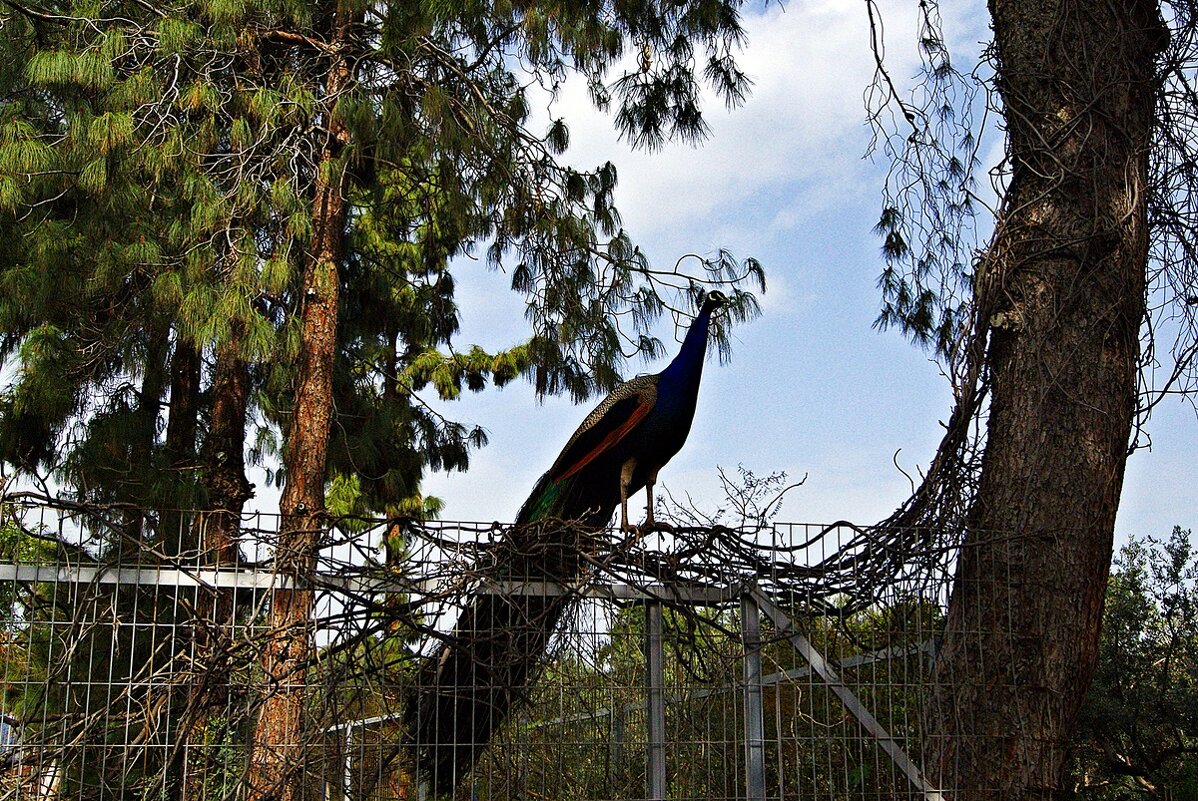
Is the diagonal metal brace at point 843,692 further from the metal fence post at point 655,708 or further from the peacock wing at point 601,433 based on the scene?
the peacock wing at point 601,433

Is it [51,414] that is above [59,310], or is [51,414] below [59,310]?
below

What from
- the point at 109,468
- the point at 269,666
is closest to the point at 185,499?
the point at 109,468

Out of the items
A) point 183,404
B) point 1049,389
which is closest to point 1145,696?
point 1049,389

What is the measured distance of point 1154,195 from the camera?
15.1 feet

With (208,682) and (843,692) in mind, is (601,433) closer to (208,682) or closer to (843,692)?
(843,692)

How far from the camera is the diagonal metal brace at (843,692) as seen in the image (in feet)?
11.7

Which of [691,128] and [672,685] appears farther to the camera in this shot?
[691,128]

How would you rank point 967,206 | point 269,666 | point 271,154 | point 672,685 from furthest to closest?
1. point 271,154
2. point 967,206
3. point 672,685
4. point 269,666

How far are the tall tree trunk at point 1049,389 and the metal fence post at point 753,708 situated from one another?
609mm

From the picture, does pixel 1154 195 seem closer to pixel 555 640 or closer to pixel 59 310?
pixel 555 640

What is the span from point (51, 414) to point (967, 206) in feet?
16.4

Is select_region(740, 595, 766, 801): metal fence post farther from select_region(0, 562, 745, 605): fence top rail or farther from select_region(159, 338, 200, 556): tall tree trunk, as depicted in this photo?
select_region(159, 338, 200, 556): tall tree trunk

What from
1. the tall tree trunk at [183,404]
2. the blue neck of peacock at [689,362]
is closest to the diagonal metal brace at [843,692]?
the blue neck of peacock at [689,362]

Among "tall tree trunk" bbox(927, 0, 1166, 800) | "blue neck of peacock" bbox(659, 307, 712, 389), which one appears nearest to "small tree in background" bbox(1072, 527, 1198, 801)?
"tall tree trunk" bbox(927, 0, 1166, 800)
